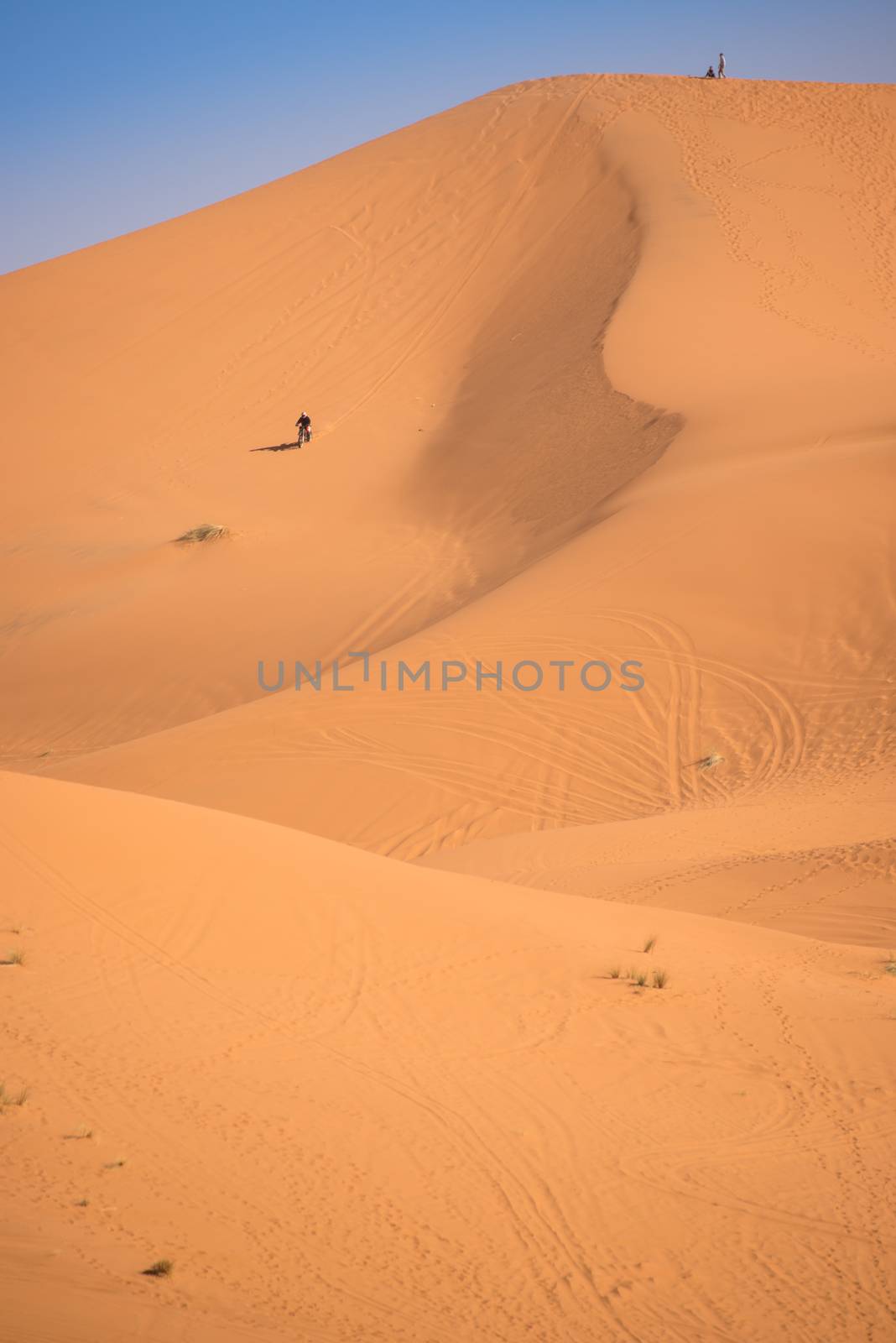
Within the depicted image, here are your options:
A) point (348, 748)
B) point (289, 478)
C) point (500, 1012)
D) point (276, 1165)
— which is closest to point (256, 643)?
point (348, 748)

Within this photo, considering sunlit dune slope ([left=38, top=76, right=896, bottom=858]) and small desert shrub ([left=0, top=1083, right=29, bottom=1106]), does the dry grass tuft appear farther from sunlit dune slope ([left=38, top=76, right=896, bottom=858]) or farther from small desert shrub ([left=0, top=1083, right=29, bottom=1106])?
sunlit dune slope ([left=38, top=76, right=896, bottom=858])

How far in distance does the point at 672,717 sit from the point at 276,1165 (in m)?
9.95

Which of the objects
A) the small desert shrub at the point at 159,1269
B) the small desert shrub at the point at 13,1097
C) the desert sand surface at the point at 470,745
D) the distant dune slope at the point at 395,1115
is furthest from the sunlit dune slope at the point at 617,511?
the small desert shrub at the point at 159,1269

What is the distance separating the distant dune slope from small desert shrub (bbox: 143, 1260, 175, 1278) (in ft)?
0.11

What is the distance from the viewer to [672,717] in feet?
43.6

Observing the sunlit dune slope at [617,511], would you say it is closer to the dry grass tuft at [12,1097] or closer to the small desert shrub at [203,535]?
the small desert shrub at [203,535]

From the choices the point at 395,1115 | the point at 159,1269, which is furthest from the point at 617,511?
the point at 159,1269

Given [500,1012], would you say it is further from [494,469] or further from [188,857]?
[494,469]

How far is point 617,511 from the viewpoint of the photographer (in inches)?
686

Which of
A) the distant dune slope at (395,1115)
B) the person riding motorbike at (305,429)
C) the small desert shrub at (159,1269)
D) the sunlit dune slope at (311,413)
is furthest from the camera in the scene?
the person riding motorbike at (305,429)

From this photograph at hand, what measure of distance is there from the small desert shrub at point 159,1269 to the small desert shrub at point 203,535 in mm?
19237

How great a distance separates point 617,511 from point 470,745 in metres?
5.66

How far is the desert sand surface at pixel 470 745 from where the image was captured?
3783 millimetres

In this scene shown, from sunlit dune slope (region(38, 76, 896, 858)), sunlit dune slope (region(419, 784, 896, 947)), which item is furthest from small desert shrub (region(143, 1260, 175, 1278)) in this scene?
sunlit dune slope (region(38, 76, 896, 858))
